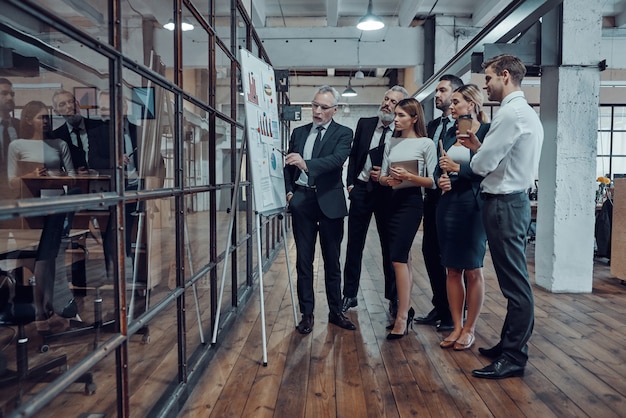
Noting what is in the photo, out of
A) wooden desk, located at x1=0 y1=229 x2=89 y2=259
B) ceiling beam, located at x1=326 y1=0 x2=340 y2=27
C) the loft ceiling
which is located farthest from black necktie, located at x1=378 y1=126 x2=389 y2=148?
the loft ceiling

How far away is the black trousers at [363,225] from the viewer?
10.9 ft

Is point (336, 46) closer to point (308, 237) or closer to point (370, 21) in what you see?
point (370, 21)

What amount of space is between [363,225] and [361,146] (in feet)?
1.81

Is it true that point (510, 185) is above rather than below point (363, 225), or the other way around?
above

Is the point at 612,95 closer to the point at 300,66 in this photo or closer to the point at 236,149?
the point at 300,66

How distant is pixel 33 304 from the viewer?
2113mm

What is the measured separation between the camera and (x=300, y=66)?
827 cm

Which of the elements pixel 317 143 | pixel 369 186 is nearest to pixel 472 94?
pixel 369 186

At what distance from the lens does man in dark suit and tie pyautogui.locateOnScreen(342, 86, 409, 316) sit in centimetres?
330

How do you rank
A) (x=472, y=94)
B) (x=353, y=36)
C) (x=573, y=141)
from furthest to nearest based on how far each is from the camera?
(x=353, y=36) → (x=573, y=141) → (x=472, y=94)

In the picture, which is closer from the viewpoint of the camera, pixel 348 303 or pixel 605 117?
pixel 348 303

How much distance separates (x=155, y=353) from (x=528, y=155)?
2192mm

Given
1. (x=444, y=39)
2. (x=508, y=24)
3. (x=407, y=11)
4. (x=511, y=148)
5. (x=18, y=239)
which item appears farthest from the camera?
(x=444, y=39)

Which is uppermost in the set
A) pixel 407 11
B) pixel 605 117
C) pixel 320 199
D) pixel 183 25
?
pixel 407 11
